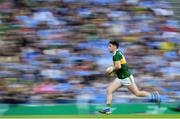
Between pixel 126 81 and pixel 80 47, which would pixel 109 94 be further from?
pixel 80 47

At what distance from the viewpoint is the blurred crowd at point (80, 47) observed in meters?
13.0

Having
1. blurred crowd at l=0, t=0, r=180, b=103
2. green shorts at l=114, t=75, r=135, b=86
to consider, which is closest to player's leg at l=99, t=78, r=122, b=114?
green shorts at l=114, t=75, r=135, b=86

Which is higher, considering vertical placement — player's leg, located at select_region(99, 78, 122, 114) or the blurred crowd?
the blurred crowd

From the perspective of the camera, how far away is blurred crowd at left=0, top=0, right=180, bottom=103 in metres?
13.0

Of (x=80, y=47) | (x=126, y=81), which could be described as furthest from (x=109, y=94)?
(x=80, y=47)

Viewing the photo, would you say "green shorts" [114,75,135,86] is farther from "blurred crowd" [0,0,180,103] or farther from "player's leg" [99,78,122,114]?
"blurred crowd" [0,0,180,103]

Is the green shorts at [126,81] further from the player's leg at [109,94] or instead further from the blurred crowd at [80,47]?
the blurred crowd at [80,47]

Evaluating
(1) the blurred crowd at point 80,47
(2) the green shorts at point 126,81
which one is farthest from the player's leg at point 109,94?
(1) the blurred crowd at point 80,47

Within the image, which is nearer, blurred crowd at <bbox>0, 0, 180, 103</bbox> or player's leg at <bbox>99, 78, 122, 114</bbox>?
player's leg at <bbox>99, 78, 122, 114</bbox>

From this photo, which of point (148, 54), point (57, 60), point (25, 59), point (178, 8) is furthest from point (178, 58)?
point (25, 59)

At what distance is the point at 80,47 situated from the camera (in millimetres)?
13945

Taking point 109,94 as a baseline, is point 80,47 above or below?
above

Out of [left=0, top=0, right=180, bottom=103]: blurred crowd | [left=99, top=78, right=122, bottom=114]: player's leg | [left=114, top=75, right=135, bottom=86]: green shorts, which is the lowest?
[left=99, top=78, right=122, bottom=114]: player's leg

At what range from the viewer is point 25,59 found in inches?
540
